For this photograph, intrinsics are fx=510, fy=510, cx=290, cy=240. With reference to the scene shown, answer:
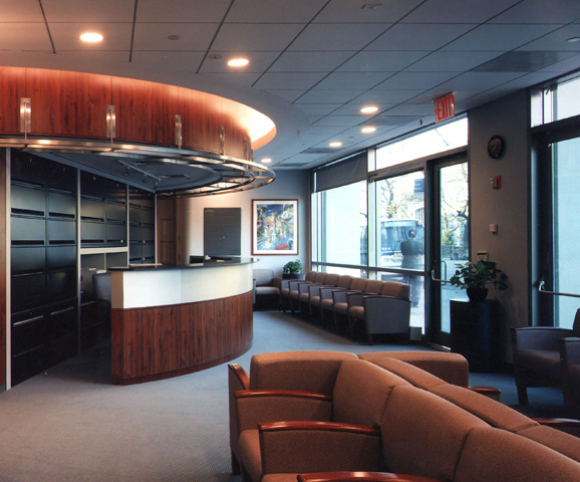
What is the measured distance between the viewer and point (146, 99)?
227 inches

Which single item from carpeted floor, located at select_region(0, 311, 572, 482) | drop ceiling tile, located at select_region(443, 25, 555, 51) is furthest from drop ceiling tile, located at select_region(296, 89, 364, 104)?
carpeted floor, located at select_region(0, 311, 572, 482)

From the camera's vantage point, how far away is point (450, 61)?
484 centimetres

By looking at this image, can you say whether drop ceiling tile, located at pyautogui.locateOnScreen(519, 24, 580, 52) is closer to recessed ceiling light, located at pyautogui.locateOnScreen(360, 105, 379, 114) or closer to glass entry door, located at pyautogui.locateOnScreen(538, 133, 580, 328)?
glass entry door, located at pyautogui.locateOnScreen(538, 133, 580, 328)

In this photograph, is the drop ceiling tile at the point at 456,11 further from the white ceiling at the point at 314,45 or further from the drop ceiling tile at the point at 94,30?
the drop ceiling tile at the point at 94,30

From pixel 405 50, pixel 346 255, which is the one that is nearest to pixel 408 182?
pixel 346 255

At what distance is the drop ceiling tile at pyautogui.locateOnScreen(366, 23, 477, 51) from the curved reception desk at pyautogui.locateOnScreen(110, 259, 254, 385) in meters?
3.35

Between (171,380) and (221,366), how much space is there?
814 millimetres

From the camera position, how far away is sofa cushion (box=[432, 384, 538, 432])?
6.05ft

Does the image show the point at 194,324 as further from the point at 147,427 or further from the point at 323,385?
the point at 323,385

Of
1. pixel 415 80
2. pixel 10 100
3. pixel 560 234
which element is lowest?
pixel 560 234

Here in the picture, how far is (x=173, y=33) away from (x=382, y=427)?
10.8ft

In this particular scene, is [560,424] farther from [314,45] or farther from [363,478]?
[314,45]

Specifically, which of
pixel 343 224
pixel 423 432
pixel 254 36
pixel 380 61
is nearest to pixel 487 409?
pixel 423 432

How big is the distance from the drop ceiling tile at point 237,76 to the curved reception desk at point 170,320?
2220 mm
